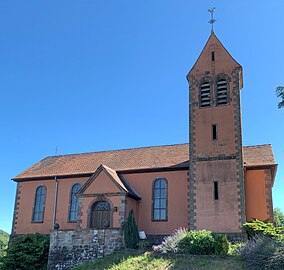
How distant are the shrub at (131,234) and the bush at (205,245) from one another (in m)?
4.29

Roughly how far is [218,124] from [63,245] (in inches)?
540

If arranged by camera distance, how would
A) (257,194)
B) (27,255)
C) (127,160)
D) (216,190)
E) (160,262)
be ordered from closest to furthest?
(160,262)
(216,190)
(27,255)
(257,194)
(127,160)

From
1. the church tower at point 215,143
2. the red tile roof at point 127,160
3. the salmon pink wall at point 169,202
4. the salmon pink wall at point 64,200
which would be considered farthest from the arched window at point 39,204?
the church tower at point 215,143

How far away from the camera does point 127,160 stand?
3391 centimetres

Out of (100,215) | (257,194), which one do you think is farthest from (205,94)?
(100,215)

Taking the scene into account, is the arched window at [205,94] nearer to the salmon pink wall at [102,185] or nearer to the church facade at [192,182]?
the church facade at [192,182]

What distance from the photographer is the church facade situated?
27344 mm

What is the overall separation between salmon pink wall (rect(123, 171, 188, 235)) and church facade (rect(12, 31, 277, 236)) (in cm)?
7

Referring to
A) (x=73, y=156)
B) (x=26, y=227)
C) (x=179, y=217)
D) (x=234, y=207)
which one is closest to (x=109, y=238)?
(x=179, y=217)

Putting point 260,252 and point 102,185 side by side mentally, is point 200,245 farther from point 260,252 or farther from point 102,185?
point 102,185

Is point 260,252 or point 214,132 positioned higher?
point 214,132

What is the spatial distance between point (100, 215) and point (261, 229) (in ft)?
36.2

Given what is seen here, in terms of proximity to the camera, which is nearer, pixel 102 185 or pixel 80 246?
pixel 80 246

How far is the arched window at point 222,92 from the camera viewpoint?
1170 inches
